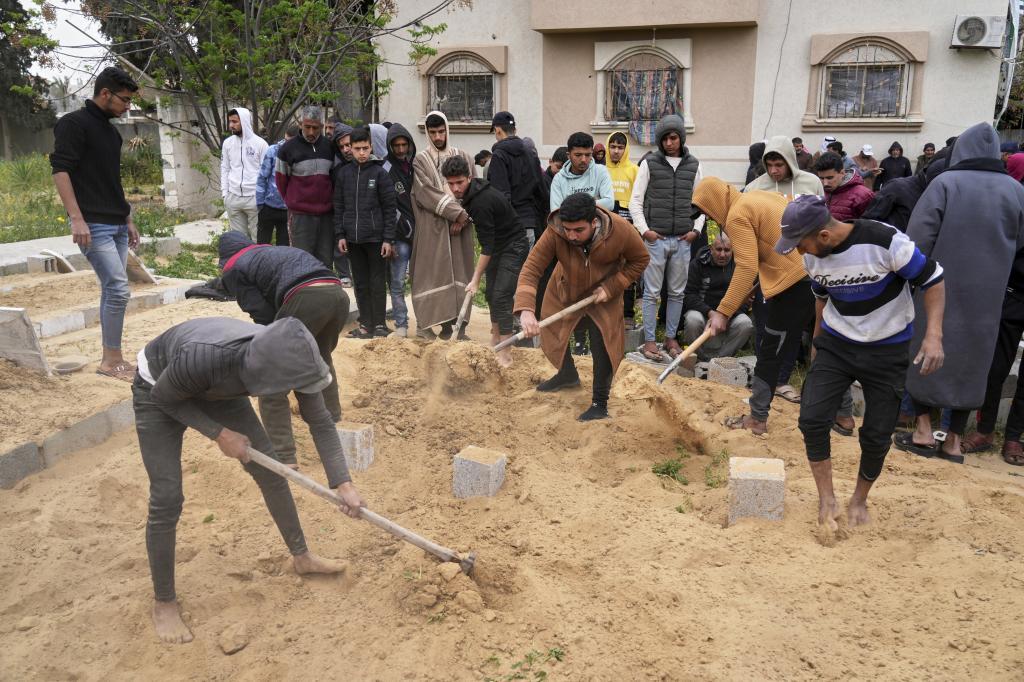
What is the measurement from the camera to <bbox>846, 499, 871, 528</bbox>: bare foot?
12.5 feet

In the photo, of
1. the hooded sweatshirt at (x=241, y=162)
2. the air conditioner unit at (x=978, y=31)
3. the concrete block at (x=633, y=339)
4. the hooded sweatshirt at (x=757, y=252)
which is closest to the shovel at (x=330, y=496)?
the hooded sweatshirt at (x=757, y=252)

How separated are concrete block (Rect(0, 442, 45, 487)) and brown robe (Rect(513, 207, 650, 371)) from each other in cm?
279

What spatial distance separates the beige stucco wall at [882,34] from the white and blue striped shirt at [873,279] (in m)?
8.39

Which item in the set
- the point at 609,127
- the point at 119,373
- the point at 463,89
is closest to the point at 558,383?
the point at 119,373

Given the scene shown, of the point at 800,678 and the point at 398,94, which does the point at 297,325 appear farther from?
the point at 398,94

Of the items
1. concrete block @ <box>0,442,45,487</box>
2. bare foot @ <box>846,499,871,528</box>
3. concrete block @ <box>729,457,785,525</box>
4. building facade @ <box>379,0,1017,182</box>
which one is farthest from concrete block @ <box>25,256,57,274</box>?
bare foot @ <box>846,499,871,528</box>

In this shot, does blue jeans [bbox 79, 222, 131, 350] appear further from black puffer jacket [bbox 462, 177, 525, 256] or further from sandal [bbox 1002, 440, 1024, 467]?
sandal [bbox 1002, 440, 1024, 467]

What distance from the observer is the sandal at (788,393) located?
18.1 feet

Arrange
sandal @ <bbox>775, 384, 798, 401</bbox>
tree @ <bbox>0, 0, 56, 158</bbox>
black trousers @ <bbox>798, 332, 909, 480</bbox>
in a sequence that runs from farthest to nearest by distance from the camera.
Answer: tree @ <bbox>0, 0, 56, 158</bbox> → sandal @ <bbox>775, 384, 798, 401</bbox> → black trousers @ <bbox>798, 332, 909, 480</bbox>

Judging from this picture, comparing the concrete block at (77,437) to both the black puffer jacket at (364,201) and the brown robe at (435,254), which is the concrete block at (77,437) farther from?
the brown robe at (435,254)

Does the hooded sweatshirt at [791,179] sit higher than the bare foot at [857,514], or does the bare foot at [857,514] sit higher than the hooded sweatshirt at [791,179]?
the hooded sweatshirt at [791,179]

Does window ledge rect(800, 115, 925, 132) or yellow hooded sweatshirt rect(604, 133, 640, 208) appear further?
window ledge rect(800, 115, 925, 132)

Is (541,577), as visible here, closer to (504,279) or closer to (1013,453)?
(504,279)

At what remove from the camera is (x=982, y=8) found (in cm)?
1020
